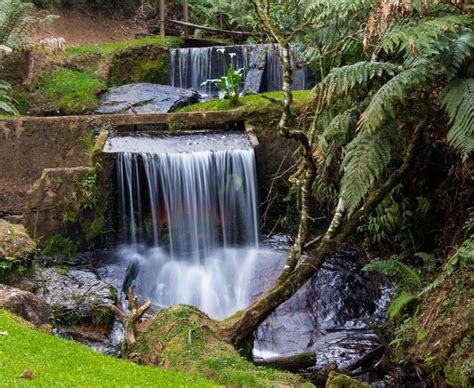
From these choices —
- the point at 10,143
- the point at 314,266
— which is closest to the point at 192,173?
the point at 10,143

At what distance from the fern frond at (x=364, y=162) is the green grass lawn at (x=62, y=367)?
8.70 feet

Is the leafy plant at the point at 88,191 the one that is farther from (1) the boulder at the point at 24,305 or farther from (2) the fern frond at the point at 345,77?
(2) the fern frond at the point at 345,77

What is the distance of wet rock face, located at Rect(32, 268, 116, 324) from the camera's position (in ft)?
29.7

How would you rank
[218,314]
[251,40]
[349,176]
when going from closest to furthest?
[349,176] → [218,314] → [251,40]

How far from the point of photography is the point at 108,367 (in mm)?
5707

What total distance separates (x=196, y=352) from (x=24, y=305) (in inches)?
96.5

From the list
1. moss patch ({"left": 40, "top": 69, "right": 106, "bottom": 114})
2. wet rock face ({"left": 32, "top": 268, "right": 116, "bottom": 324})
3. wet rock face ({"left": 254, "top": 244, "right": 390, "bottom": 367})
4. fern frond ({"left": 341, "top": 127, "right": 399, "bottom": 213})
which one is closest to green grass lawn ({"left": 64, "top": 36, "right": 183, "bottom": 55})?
moss patch ({"left": 40, "top": 69, "right": 106, "bottom": 114})

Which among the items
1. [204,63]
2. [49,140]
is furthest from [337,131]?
[204,63]

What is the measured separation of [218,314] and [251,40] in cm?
1360

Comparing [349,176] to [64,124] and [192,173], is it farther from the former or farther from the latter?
[64,124]

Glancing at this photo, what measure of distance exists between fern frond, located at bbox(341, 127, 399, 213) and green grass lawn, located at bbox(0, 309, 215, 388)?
2.65 meters

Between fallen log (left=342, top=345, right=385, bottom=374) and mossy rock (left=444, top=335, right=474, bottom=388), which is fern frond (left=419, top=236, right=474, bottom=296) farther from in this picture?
fallen log (left=342, top=345, right=385, bottom=374)

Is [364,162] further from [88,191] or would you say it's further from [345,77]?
[88,191]

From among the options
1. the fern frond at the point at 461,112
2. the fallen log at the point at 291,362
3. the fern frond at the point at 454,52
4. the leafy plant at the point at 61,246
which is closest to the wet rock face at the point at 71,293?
the leafy plant at the point at 61,246
